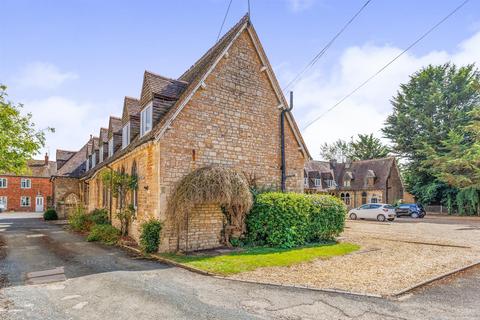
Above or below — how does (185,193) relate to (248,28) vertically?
below

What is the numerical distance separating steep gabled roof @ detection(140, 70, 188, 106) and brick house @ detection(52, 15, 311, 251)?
0.05 meters

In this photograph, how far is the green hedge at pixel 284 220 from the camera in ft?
41.6

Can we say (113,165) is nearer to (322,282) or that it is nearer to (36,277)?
(36,277)

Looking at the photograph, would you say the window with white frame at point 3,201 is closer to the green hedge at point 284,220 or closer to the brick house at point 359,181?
the brick house at point 359,181

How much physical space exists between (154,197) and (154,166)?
49.1 inches

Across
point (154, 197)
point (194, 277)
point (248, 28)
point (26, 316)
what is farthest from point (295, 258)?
point (248, 28)

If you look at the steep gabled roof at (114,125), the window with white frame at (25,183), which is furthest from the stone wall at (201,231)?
the window with white frame at (25,183)

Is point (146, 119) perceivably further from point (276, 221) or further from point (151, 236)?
point (276, 221)

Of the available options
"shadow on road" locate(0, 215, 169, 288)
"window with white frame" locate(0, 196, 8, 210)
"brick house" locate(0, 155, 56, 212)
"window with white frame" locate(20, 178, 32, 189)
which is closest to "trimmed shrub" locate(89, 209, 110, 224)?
"shadow on road" locate(0, 215, 169, 288)

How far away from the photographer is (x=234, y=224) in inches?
512

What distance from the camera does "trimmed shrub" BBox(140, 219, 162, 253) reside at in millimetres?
11352

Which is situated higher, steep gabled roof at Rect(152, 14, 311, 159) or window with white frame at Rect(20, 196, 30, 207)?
steep gabled roof at Rect(152, 14, 311, 159)

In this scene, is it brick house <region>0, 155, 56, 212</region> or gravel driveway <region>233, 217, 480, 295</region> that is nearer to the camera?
gravel driveway <region>233, 217, 480, 295</region>

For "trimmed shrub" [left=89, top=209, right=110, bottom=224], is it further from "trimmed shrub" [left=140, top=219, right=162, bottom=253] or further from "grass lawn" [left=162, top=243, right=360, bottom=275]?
"grass lawn" [left=162, top=243, right=360, bottom=275]
